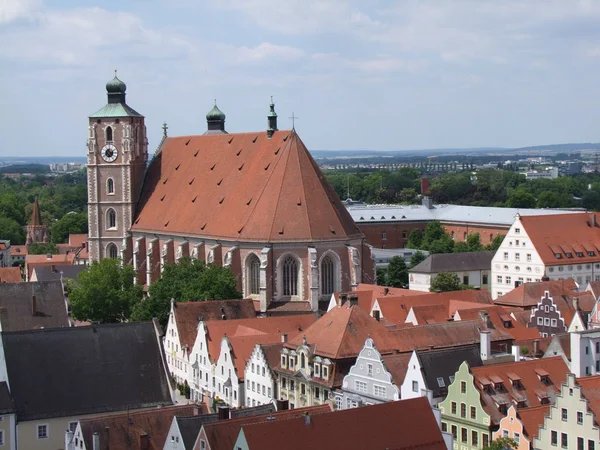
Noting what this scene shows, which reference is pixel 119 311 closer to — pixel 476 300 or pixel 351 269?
pixel 351 269

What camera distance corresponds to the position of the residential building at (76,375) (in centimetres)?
5631

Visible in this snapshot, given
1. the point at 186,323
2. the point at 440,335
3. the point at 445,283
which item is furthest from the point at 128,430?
the point at 445,283

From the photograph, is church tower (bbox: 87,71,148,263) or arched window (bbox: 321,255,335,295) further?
church tower (bbox: 87,71,148,263)

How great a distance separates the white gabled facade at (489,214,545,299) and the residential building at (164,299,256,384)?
41.5m

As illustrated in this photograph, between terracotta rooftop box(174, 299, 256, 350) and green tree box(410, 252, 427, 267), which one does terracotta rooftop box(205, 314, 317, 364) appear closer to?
terracotta rooftop box(174, 299, 256, 350)

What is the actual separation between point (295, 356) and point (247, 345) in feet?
24.8

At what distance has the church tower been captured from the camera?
4540 inches

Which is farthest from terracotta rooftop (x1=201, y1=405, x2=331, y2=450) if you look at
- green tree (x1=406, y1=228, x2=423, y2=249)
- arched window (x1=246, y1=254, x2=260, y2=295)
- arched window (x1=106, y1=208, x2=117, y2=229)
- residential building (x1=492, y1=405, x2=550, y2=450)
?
green tree (x1=406, y1=228, x2=423, y2=249)

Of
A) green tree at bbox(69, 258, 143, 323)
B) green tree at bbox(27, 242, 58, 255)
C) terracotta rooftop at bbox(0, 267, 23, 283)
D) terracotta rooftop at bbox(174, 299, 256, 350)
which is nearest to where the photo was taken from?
terracotta rooftop at bbox(174, 299, 256, 350)

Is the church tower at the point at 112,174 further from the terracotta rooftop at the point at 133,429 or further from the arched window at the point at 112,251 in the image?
the terracotta rooftop at the point at 133,429

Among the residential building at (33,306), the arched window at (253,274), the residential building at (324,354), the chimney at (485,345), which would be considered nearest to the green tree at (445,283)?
the arched window at (253,274)

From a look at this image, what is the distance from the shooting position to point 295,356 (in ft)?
206

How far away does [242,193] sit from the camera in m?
100

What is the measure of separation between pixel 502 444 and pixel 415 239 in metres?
119
